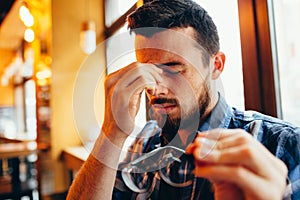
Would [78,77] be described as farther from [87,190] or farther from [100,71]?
[87,190]

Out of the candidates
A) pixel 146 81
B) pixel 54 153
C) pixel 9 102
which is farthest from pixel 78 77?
pixel 9 102

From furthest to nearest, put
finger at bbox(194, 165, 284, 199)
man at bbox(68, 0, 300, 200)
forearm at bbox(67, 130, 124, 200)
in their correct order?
forearm at bbox(67, 130, 124, 200) → man at bbox(68, 0, 300, 200) → finger at bbox(194, 165, 284, 199)

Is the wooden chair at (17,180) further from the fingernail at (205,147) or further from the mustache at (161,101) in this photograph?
the fingernail at (205,147)

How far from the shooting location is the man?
1.32ft

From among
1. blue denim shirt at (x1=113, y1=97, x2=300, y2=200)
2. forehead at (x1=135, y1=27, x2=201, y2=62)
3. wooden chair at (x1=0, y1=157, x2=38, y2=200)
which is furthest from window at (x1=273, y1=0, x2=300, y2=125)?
wooden chair at (x1=0, y1=157, x2=38, y2=200)

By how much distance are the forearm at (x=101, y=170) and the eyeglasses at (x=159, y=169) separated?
0.11 feet

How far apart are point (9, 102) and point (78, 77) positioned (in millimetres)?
4608

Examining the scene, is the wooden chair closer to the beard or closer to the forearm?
the forearm

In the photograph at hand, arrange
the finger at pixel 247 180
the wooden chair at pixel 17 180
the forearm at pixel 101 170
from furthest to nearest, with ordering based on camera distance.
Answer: the wooden chair at pixel 17 180, the forearm at pixel 101 170, the finger at pixel 247 180

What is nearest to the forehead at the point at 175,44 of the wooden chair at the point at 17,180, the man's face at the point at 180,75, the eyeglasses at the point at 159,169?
the man's face at the point at 180,75

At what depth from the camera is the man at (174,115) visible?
0.40 m

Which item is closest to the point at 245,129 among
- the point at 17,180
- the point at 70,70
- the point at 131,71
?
the point at 131,71

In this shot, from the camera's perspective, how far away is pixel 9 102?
15.3 ft

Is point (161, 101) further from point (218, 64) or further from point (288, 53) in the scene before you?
point (288, 53)
